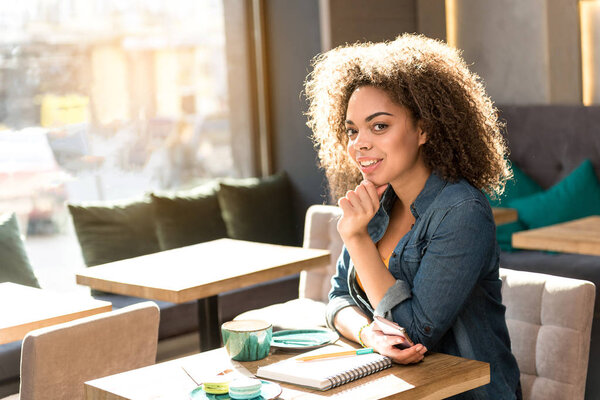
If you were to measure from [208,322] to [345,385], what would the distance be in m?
1.70

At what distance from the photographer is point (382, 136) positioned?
74.9 inches

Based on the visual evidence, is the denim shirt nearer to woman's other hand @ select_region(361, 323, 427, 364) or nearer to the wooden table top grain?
woman's other hand @ select_region(361, 323, 427, 364)

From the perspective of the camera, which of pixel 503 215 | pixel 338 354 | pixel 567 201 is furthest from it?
pixel 567 201

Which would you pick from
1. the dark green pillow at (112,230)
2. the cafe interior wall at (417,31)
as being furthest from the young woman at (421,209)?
the cafe interior wall at (417,31)

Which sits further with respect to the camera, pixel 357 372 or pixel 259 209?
pixel 259 209

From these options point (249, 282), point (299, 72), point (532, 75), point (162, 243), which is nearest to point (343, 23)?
point (299, 72)

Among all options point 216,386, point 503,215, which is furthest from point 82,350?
point 503,215

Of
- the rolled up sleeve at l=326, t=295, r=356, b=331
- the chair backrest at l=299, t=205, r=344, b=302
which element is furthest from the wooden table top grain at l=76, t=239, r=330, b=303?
the rolled up sleeve at l=326, t=295, r=356, b=331

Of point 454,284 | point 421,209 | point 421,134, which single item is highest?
point 421,134

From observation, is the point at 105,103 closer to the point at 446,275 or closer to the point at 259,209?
the point at 259,209

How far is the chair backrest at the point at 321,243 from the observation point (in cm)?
334

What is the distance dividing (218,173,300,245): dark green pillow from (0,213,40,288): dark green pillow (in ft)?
4.06

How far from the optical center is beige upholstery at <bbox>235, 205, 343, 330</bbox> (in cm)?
326

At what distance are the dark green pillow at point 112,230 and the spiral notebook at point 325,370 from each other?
2620 millimetres
